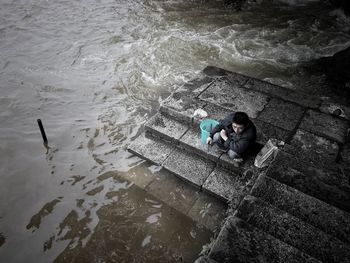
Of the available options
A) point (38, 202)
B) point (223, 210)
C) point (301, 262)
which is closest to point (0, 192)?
point (38, 202)

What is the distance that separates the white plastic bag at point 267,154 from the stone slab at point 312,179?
0.30 metres

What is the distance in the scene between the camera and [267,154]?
4.77m

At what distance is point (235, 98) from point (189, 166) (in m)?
2.02

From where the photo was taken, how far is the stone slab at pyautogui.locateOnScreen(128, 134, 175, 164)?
5746 mm

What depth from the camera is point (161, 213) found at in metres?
4.98

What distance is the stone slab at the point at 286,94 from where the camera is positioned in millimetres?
6320

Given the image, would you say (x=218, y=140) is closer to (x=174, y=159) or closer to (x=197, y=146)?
(x=197, y=146)

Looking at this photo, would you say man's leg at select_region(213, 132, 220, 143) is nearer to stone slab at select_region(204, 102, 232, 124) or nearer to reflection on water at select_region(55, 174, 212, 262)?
stone slab at select_region(204, 102, 232, 124)

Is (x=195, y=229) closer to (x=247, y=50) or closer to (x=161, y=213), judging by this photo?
(x=161, y=213)

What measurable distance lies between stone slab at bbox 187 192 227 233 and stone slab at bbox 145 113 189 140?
4.67ft

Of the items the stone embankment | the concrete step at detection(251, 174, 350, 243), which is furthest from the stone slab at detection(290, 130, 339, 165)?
the concrete step at detection(251, 174, 350, 243)

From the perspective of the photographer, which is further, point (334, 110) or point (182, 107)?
point (182, 107)

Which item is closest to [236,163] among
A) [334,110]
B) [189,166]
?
[189,166]

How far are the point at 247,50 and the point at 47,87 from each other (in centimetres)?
673
